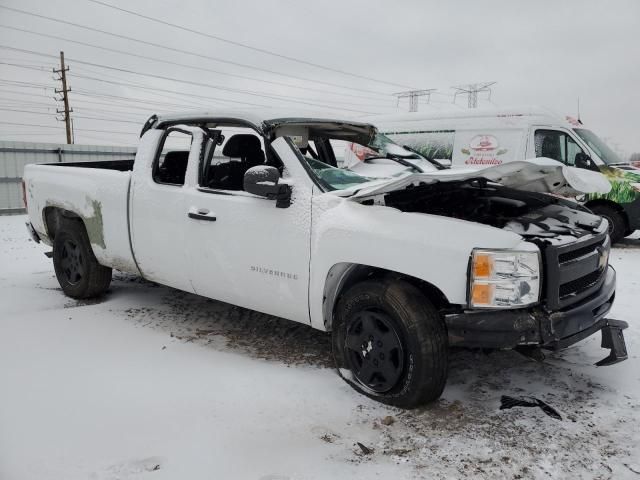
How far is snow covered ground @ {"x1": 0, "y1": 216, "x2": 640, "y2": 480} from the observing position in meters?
2.45

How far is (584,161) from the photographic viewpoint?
920 cm

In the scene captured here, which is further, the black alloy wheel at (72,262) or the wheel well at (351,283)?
the black alloy wheel at (72,262)

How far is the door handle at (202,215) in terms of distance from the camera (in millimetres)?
3768

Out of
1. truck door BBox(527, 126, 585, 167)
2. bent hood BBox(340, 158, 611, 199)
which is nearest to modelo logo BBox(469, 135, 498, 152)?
truck door BBox(527, 126, 585, 167)

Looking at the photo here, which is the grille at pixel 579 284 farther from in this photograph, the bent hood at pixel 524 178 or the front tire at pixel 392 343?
the front tire at pixel 392 343

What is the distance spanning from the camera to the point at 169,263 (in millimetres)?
4164

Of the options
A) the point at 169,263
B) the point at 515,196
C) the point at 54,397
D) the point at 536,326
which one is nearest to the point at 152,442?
the point at 54,397

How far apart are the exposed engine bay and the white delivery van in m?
4.70

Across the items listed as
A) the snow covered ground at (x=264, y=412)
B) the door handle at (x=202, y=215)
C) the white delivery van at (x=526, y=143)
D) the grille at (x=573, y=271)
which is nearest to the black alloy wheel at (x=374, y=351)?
the snow covered ground at (x=264, y=412)

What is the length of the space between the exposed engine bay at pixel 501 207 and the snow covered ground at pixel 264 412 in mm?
1031

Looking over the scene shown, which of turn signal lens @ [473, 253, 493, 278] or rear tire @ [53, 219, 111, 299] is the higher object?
turn signal lens @ [473, 253, 493, 278]

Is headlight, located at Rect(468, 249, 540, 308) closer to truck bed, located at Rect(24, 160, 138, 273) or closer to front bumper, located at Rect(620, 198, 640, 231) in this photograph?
truck bed, located at Rect(24, 160, 138, 273)

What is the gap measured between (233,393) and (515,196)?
248cm

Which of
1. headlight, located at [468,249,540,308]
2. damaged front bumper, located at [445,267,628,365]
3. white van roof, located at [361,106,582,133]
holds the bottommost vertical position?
damaged front bumper, located at [445,267,628,365]
